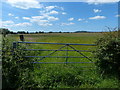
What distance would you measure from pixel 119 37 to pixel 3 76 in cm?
442

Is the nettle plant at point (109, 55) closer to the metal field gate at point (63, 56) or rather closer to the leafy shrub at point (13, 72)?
the metal field gate at point (63, 56)

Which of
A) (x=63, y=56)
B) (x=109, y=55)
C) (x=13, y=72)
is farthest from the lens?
(x=63, y=56)

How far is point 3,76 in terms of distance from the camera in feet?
9.86

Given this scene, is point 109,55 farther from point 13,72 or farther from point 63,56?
point 13,72

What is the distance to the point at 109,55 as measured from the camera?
3.94 metres

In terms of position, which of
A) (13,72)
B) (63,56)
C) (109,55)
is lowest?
(13,72)

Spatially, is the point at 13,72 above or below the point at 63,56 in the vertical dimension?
below

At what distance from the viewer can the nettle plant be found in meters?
3.93

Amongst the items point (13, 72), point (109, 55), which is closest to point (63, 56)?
point (109, 55)

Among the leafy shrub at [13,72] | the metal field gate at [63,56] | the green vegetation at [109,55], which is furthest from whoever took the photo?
the metal field gate at [63,56]

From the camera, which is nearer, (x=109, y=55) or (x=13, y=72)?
(x=13, y=72)

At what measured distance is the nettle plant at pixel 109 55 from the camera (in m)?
3.93

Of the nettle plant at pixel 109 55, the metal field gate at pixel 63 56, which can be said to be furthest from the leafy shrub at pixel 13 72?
the nettle plant at pixel 109 55

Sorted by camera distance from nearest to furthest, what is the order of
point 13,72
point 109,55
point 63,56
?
1. point 13,72
2. point 109,55
3. point 63,56
